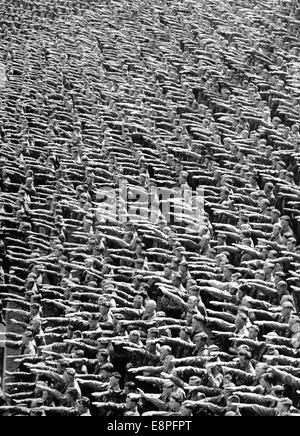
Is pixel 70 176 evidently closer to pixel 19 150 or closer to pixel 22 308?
pixel 19 150

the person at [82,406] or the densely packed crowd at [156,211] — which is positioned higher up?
the person at [82,406]

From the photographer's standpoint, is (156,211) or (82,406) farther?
(156,211)

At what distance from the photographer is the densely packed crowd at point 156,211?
1327cm

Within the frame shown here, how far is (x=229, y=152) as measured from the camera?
66.7 feet

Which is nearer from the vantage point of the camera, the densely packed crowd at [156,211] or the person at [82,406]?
the person at [82,406]

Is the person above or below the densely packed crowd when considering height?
above

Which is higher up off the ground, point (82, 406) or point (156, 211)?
point (82, 406)

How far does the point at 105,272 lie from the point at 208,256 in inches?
55.6

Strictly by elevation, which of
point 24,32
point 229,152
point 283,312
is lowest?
point 24,32

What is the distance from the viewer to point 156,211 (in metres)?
18.0

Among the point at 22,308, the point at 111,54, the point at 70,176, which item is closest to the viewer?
the point at 22,308

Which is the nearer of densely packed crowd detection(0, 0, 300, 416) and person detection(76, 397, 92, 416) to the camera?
person detection(76, 397, 92, 416)

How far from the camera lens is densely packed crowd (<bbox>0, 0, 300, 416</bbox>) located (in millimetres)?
13266

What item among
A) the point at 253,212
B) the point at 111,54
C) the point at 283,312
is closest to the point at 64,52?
the point at 111,54
